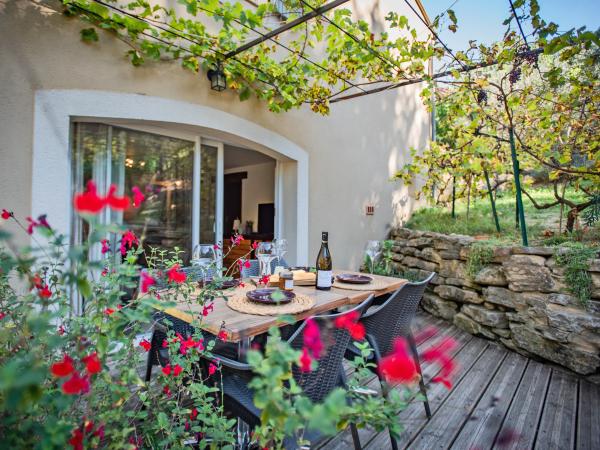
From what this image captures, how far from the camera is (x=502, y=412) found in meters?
2.09

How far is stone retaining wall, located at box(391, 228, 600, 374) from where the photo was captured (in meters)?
2.55

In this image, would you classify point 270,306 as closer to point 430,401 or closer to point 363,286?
point 363,286

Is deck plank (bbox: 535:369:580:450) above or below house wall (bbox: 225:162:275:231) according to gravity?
below

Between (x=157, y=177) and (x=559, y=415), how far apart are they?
350cm

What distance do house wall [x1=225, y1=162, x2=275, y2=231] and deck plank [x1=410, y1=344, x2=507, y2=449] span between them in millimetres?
4940

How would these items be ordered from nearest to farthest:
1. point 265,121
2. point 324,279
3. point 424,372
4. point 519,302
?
point 324,279 < point 424,372 < point 519,302 < point 265,121

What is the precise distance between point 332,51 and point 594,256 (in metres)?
2.82

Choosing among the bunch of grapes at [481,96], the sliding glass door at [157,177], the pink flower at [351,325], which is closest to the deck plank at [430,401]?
the pink flower at [351,325]

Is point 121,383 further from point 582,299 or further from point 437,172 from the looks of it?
point 437,172

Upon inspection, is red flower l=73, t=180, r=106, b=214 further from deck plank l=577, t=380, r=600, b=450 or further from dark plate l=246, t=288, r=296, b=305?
deck plank l=577, t=380, r=600, b=450

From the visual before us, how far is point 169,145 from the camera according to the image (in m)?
3.15

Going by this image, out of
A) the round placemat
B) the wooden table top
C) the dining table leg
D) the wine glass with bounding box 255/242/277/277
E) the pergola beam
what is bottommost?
the dining table leg

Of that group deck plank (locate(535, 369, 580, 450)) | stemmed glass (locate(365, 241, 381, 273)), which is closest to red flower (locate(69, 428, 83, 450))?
deck plank (locate(535, 369, 580, 450))

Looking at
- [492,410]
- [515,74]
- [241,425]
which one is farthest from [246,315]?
[515,74]
